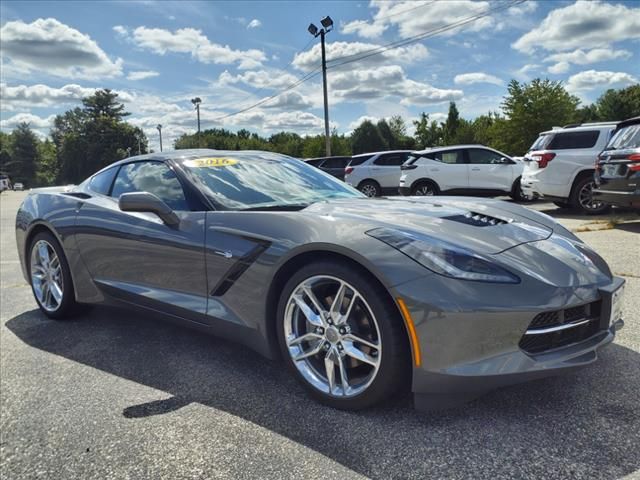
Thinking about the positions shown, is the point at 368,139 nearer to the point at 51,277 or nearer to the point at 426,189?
the point at 426,189

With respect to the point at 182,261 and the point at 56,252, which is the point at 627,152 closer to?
the point at 182,261

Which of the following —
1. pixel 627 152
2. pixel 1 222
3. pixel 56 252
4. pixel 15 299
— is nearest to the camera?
pixel 56 252

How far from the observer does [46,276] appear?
403cm

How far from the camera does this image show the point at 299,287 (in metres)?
2.36

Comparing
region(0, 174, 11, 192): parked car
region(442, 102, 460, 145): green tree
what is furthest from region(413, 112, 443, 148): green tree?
region(0, 174, 11, 192): parked car

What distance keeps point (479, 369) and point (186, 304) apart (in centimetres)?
166

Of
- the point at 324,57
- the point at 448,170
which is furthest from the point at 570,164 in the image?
the point at 324,57

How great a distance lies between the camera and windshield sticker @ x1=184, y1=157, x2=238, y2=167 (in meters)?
3.16

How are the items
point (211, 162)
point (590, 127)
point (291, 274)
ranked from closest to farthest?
point (291, 274) → point (211, 162) → point (590, 127)

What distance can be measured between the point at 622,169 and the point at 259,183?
5751 mm

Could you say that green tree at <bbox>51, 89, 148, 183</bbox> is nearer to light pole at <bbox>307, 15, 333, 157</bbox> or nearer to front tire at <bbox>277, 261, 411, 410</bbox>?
light pole at <bbox>307, 15, 333, 157</bbox>

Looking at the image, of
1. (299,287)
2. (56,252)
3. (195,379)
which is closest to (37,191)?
(56,252)

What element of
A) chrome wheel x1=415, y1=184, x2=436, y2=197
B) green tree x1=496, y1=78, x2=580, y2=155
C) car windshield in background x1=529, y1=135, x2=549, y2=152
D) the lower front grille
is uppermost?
green tree x1=496, y1=78, x2=580, y2=155

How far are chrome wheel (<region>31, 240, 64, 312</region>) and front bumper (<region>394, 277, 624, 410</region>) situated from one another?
3049 millimetres
